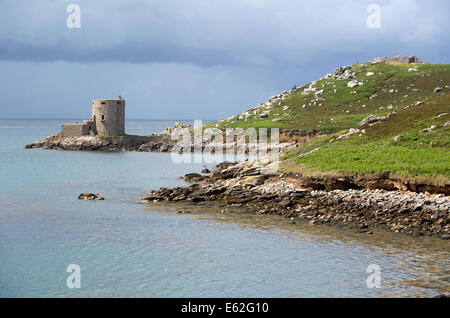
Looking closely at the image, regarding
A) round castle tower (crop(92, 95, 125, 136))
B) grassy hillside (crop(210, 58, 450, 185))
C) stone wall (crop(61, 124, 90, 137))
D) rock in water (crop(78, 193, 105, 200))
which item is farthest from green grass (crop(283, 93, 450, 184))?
stone wall (crop(61, 124, 90, 137))

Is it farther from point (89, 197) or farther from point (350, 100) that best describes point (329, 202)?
point (350, 100)

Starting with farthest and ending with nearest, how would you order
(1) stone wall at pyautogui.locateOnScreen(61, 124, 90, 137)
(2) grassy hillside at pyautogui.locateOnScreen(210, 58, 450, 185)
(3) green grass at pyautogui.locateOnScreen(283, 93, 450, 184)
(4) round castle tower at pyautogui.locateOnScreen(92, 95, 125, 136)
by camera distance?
1. (1) stone wall at pyautogui.locateOnScreen(61, 124, 90, 137)
2. (4) round castle tower at pyautogui.locateOnScreen(92, 95, 125, 136)
3. (2) grassy hillside at pyautogui.locateOnScreen(210, 58, 450, 185)
4. (3) green grass at pyautogui.locateOnScreen(283, 93, 450, 184)

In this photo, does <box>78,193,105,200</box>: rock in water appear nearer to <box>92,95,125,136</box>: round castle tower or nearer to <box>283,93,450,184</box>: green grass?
<box>283,93,450,184</box>: green grass

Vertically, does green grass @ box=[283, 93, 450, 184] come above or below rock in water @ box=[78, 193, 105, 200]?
above

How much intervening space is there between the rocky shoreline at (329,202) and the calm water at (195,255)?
1.48 metres

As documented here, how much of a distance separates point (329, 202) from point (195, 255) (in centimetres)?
1104

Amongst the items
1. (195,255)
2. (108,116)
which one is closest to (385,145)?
(195,255)

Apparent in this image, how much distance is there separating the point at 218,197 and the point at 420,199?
47.5ft

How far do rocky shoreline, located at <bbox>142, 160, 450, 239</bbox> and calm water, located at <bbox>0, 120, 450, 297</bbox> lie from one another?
1.48 m

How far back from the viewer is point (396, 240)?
2489cm

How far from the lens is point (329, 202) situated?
102 feet

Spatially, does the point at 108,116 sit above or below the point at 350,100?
below

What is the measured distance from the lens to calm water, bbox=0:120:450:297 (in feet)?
62.0

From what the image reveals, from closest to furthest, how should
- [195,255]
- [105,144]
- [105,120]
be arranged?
[195,255], [105,144], [105,120]
